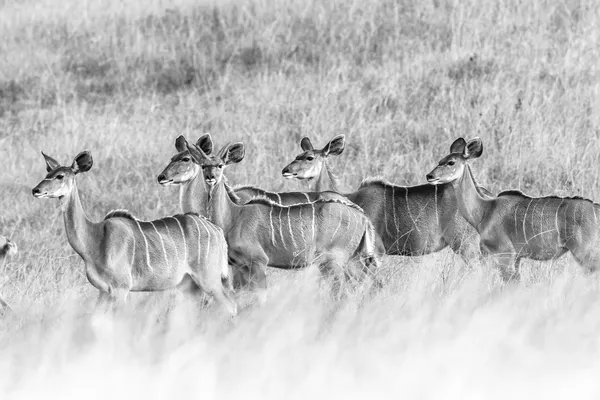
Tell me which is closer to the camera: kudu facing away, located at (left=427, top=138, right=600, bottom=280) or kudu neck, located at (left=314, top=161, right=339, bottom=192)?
kudu facing away, located at (left=427, top=138, right=600, bottom=280)

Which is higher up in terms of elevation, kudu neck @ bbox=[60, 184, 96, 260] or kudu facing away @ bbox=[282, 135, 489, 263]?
kudu neck @ bbox=[60, 184, 96, 260]

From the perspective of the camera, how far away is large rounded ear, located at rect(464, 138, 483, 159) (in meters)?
8.64

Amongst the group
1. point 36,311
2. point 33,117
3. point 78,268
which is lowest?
point 33,117

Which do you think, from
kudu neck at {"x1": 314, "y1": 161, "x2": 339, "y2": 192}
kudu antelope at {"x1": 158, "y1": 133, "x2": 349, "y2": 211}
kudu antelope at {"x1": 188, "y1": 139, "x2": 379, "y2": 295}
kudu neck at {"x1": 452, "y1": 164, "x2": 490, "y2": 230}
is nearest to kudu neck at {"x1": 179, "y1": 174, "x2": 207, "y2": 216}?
kudu antelope at {"x1": 158, "y1": 133, "x2": 349, "y2": 211}

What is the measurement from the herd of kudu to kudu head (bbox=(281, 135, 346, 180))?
1 centimetres

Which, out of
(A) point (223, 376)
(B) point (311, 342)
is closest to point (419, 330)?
(B) point (311, 342)

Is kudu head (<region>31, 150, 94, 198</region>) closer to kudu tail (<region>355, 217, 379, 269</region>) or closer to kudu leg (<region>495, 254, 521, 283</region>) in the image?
kudu tail (<region>355, 217, 379, 269</region>)

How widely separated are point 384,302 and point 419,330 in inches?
27.5

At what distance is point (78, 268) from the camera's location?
9023 mm

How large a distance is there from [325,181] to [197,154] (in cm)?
175

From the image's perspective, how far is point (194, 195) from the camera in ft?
29.1

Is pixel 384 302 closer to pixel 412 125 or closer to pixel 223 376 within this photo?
pixel 223 376

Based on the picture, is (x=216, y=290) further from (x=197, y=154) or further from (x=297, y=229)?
(x=197, y=154)

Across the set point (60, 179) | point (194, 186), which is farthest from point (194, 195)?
point (60, 179)
